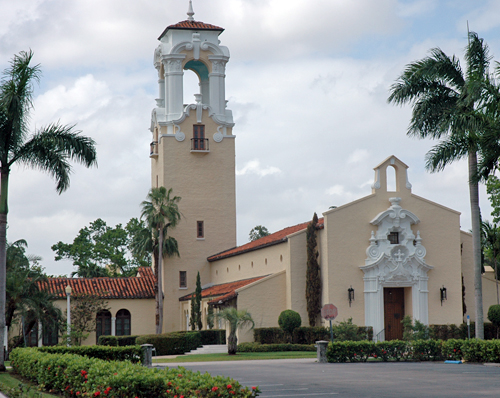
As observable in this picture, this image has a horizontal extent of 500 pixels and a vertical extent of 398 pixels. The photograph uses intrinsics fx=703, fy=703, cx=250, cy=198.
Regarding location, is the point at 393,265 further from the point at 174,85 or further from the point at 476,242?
the point at 174,85

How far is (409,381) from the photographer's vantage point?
63.6 ft

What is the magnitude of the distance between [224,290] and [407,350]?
15.0 metres

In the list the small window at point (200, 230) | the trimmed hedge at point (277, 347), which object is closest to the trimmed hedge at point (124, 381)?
the trimmed hedge at point (277, 347)

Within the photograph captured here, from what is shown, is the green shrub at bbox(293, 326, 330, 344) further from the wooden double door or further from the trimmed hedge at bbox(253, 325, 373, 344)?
the wooden double door

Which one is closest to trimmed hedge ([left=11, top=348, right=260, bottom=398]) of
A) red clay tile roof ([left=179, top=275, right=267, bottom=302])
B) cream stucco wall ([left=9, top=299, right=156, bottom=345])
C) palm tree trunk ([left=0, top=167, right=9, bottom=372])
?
palm tree trunk ([left=0, top=167, right=9, bottom=372])

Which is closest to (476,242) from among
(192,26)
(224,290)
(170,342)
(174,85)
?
(170,342)

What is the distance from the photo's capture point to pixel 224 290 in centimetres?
4269

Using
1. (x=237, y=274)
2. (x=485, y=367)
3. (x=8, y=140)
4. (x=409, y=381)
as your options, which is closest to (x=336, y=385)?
(x=409, y=381)

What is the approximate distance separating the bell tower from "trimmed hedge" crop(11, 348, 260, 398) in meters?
30.5

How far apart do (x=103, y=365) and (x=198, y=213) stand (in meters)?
35.6

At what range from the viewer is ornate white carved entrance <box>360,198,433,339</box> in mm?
38938

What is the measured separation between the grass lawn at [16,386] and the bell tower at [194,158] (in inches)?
1002

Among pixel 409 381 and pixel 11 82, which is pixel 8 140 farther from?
pixel 409 381

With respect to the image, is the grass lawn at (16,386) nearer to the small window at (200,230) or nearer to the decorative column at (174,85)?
the small window at (200,230)
